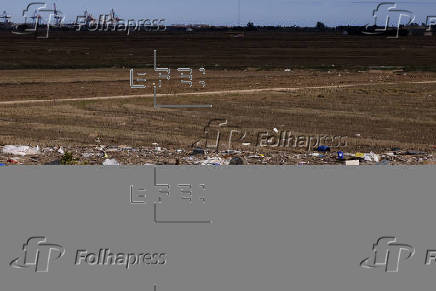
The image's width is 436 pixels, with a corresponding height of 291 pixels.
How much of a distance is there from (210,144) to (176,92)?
1011cm

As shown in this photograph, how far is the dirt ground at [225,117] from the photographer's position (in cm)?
1324

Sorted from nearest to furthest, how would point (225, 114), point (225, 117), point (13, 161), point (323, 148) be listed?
point (13, 161)
point (323, 148)
point (225, 117)
point (225, 114)

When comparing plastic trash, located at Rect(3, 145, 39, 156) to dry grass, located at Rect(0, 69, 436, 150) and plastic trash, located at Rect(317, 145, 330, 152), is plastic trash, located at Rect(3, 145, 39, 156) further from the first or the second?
plastic trash, located at Rect(317, 145, 330, 152)

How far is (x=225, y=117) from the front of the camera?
72.4ft

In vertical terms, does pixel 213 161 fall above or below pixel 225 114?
above

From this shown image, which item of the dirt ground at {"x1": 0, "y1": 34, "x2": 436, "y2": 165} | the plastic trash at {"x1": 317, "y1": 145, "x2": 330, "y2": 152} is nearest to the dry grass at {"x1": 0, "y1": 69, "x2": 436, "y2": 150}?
the dirt ground at {"x1": 0, "y1": 34, "x2": 436, "y2": 165}

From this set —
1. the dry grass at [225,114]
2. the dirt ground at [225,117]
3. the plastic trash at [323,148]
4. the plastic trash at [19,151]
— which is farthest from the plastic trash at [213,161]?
the dry grass at [225,114]

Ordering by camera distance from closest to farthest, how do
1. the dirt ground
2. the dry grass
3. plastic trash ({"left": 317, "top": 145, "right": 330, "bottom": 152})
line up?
the dirt ground → plastic trash ({"left": 317, "top": 145, "right": 330, "bottom": 152}) → the dry grass

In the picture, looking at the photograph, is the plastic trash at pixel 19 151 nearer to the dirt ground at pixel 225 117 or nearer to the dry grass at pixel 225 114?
the dirt ground at pixel 225 117

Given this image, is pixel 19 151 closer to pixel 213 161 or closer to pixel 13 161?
pixel 13 161

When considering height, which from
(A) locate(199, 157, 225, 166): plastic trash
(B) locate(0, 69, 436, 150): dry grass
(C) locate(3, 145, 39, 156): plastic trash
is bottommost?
(B) locate(0, 69, 436, 150): dry grass

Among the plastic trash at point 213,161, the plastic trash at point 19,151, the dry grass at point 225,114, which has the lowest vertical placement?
the dry grass at point 225,114

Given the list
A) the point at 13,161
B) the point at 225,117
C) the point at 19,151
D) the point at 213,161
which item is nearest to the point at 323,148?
the point at 225,117

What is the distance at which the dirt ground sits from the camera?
13.2 meters
